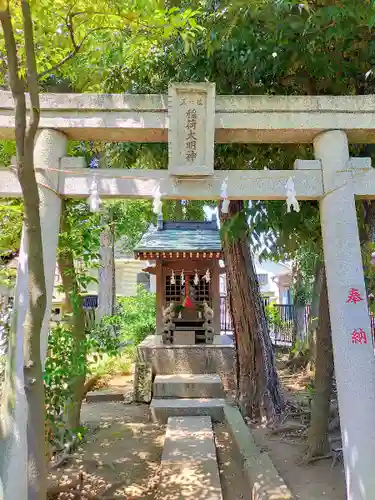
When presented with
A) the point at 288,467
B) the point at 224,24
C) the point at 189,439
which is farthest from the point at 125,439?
the point at 224,24

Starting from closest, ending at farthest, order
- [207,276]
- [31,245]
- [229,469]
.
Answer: [31,245], [229,469], [207,276]

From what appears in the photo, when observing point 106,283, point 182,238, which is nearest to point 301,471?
point 182,238

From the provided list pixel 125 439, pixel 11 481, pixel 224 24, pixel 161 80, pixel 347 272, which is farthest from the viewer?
pixel 125 439

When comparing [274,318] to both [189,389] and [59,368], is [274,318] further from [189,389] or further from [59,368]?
[59,368]

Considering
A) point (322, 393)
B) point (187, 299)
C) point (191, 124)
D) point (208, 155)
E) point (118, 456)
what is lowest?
point (118, 456)

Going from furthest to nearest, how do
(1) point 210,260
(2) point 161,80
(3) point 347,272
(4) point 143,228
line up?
(4) point 143,228, (1) point 210,260, (2) point 161,80, (3) point 347,272

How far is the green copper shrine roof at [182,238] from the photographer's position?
9.95 m

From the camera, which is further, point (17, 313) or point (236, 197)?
point (236, 197)

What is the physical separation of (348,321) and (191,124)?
2151 mm

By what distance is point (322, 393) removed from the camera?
4.70 m

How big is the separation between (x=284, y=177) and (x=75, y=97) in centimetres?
198

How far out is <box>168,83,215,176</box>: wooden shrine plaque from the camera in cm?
367

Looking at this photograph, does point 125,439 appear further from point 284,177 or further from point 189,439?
point 284,177

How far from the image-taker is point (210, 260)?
35.7ft
